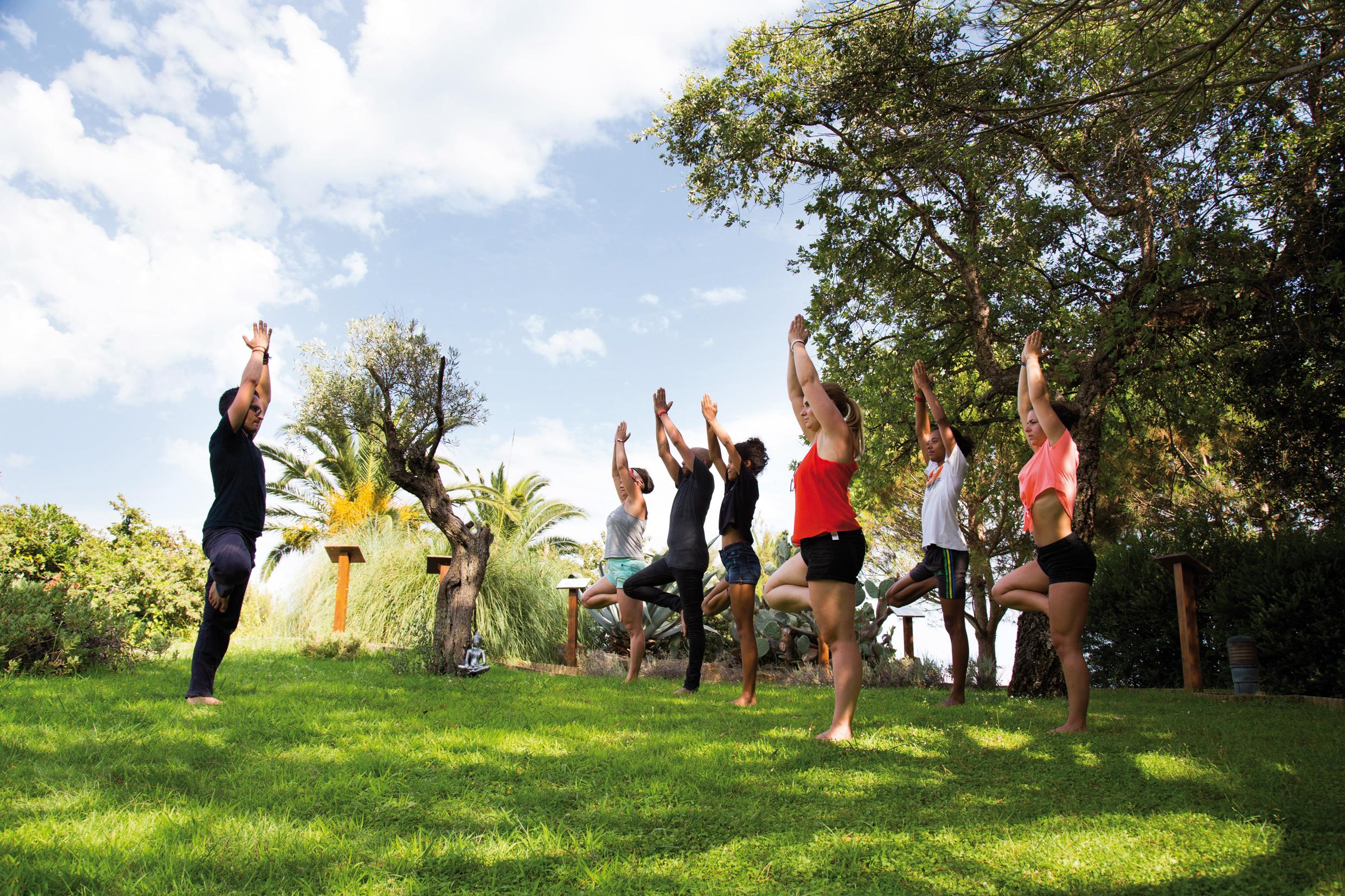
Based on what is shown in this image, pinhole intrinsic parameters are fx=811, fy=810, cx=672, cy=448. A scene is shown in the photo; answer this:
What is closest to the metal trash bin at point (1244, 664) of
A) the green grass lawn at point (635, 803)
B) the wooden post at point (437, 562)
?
the green grass lawn at point (635, 803)

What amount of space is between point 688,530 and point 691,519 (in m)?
0.11

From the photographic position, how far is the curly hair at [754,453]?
6.59 metres

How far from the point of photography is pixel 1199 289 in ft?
30.1

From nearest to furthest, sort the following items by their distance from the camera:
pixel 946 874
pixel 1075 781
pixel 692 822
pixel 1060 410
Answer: pixel 946 874 → pixel 692 822 → pixel 1075 781 → pixel 1060 410

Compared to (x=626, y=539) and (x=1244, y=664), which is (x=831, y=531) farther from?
(x=1244, y=664)

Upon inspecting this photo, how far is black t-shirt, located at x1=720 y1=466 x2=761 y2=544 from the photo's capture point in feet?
20.5

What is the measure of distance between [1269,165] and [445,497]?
32.8 feet

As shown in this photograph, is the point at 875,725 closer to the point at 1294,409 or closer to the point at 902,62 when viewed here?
the point at 902,62

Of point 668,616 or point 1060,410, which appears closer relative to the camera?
point 1060,410

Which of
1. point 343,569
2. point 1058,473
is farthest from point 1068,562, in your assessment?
point 343,569

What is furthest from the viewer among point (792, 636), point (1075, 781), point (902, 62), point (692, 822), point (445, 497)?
point (792, 636)

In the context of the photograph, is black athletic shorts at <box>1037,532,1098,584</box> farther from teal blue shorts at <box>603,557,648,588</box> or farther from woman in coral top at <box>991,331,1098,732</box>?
teal blue shorts at <box>603,557,648,588</box>

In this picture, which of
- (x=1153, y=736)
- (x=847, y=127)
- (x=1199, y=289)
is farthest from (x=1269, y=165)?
(x=1153, y=736)

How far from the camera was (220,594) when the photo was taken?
199 inches
